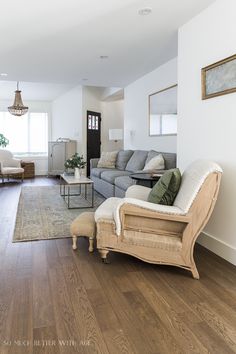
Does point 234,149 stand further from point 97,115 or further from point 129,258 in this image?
point 97,115

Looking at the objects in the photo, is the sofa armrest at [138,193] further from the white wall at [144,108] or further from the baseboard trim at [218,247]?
the white wall at [144,108]

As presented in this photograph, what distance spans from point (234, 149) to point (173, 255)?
3.47ft

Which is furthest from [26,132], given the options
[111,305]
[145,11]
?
[111,305]

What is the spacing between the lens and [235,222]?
8.77 ft

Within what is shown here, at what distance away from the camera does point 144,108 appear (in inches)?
230

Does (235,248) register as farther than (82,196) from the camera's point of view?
No

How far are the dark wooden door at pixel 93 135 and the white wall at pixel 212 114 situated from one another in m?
5.33

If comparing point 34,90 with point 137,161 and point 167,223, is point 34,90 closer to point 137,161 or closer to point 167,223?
point 137,161

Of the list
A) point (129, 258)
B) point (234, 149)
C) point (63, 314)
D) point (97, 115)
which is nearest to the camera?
point (63, 314)

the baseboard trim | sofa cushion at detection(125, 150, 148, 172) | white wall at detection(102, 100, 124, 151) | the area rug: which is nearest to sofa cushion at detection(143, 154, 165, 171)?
sofa cushion at detection(125, 150, 148, 172)

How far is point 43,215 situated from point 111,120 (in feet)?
18.2

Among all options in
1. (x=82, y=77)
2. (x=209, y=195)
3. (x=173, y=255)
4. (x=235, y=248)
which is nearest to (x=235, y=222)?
(x=235, y=248)

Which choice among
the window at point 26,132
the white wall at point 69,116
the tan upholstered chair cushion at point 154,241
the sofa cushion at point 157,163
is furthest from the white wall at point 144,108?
the window at point 26,132

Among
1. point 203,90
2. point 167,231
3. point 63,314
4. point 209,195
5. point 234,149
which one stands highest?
point 203,90
